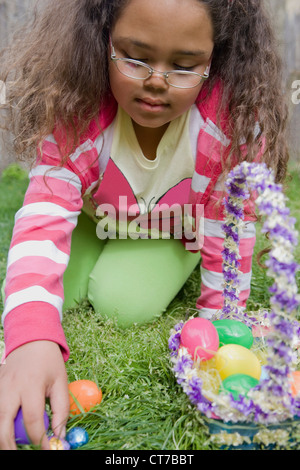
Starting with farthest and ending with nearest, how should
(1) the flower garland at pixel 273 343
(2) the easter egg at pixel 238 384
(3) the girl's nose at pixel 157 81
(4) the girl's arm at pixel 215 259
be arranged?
(4) the girl's arm at pixel 215 259 < (3) the girl's nose at pixel 157 81 < (2) the easter egg at pixel 238 384 < (1) the flower garland at pixel 273 343

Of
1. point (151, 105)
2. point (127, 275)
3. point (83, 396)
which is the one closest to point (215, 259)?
point (127, 275)

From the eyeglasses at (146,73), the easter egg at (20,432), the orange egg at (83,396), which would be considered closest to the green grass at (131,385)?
the orange egg at (83,396)

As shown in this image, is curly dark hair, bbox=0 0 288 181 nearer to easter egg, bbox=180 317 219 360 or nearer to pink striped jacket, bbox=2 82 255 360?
pink striped jacket, bbox=2 82 255 360

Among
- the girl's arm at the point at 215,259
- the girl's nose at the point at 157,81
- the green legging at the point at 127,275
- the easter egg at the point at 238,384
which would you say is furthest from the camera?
the green legging at the point at 127,275

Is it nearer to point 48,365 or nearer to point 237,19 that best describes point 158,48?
point 237,19

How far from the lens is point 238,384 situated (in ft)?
3.20

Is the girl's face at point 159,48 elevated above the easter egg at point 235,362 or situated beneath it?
elevated above

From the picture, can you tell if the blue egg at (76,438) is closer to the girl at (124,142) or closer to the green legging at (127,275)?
the girl at (124,142)

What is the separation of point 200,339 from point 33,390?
0.35 m

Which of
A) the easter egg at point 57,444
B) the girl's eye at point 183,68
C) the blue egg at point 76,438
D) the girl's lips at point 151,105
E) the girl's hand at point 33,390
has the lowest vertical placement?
the blue egg at point 76,438

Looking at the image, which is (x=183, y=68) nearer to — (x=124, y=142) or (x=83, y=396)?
(x=124, y=142)

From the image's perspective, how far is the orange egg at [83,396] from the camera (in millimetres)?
1101

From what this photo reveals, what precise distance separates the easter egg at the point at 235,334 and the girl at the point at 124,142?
0.35 metres
